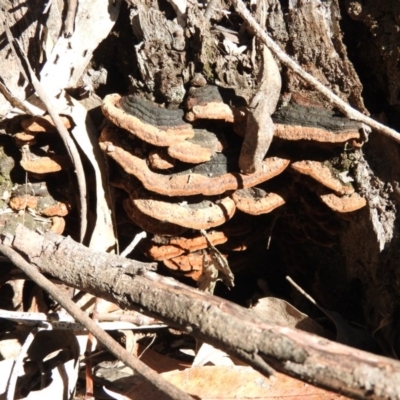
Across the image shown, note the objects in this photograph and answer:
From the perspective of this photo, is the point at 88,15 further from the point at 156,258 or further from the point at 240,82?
the point at 156,258

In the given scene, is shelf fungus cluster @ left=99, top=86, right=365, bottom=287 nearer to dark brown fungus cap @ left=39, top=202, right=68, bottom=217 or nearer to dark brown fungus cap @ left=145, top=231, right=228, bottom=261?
dark brown fungus cap @ left=145, top=231, right=228, bottom=261

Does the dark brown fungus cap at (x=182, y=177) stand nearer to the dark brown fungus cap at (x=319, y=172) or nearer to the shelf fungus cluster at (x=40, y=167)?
the dark brown fungus cap at (x=319, y=172)

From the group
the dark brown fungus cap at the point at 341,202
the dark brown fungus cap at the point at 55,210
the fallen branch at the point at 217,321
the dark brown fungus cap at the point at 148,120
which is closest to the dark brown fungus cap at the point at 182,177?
the dark brown fungus cap at the point at 148,120

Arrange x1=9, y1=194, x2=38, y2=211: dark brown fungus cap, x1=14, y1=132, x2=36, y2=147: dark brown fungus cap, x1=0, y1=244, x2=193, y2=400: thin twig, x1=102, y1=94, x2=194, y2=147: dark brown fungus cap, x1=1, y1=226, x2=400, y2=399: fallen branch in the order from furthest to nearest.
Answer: x1=9, y1=194, x2=38, y2=211: dark brown fungus cap → x1=14, y1=132, x2=36, y2=147: dark brown fungus cap → x1=102, y1=94, x2=194, y2=147: dark brown fungus cap → x1=0, y1=244, x2=193, y2=400: thin twig → x1=1, y1=226, x2=400, y2=399: fallen branch

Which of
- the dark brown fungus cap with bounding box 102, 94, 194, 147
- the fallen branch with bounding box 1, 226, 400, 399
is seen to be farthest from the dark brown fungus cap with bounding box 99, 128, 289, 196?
the fallen branch with bounding box 1, 226, 400, 399

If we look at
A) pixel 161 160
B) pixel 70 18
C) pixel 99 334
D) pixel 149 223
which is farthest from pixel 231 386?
pixel 70 18

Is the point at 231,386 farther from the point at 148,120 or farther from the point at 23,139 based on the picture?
the point at 23,139

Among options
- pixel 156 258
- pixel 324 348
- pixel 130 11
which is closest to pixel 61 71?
pixel 130 11

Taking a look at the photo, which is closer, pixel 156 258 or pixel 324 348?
pixel 324 348
